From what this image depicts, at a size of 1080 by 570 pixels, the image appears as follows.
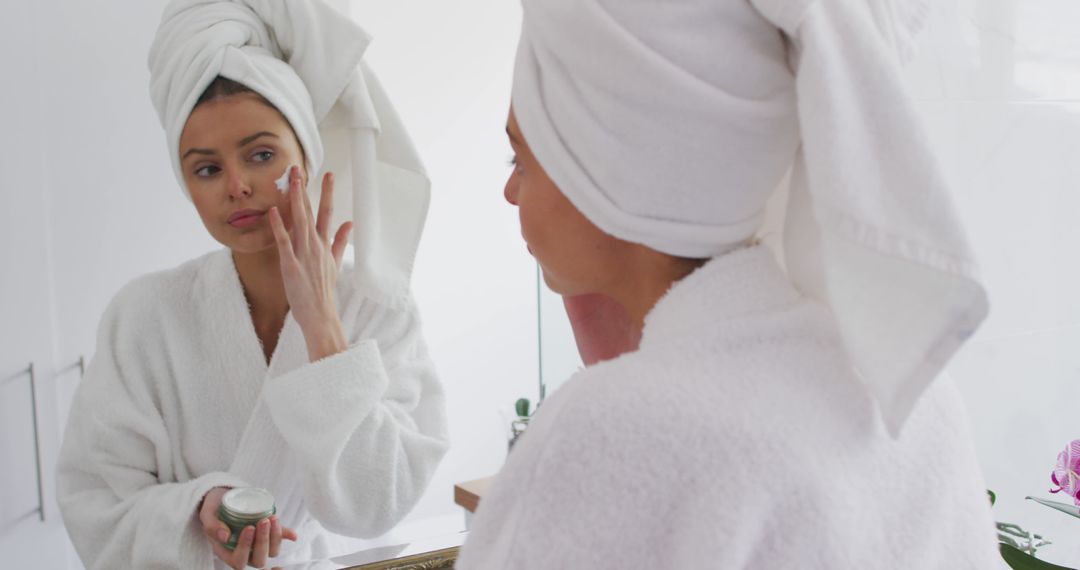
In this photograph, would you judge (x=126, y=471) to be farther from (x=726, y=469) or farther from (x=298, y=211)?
(x=726, y=469)

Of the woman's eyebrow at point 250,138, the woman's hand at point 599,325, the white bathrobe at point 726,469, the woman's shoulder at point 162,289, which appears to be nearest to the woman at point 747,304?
the white bathrobe at point 726,469

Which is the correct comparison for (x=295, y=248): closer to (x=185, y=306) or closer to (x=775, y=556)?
(x=185, y=306)

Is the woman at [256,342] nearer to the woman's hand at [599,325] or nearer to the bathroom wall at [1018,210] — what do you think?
the woman's hand at [599,325]

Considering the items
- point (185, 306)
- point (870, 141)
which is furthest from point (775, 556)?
point (185, 306)

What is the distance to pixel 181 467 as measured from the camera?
0.86m

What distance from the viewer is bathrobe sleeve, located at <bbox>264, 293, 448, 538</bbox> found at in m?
0.86

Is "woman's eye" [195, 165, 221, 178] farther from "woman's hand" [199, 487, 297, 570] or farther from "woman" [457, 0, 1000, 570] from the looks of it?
"woman" [457, 0, 1000, 570]

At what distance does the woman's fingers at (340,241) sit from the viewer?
93cm

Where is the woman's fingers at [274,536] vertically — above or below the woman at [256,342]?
below

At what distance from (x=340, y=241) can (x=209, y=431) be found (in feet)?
0.77

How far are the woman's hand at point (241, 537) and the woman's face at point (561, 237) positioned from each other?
18.1 inches

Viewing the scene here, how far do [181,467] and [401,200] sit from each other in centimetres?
36

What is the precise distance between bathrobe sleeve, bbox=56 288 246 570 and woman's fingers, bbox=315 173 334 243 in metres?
0.20

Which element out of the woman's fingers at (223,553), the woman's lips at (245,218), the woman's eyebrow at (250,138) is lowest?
the woman's fingers at (223,553)
